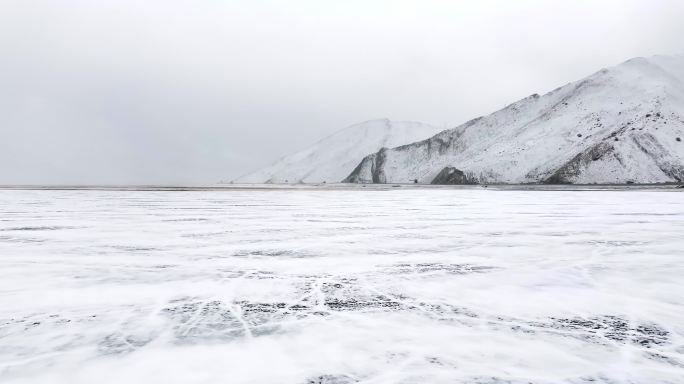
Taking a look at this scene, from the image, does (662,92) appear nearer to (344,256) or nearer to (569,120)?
(569,120)

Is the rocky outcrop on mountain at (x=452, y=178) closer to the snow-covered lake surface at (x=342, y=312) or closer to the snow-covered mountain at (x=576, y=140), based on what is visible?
the snow-covered mountain at (x=576, y=140)

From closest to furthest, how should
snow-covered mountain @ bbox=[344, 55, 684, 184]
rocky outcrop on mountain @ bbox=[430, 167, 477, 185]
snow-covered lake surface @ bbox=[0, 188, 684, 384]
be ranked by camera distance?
snow-covered lake surface @ bbox=[0, 188, 684, 384], snow-covered mountain @ bbox=[344, 55, 684, 184], rocky outcrop on mountain @ bbox=[430, 167, 477, 185]

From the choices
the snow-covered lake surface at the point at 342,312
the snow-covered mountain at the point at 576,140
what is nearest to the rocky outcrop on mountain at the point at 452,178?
the snow-covered mountain at the point at 576,140

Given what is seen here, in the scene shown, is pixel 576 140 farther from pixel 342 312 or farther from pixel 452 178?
pixel 342 312

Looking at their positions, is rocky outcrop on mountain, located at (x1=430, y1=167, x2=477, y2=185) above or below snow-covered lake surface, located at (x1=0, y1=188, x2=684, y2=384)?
above

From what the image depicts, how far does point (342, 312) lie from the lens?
176 inches

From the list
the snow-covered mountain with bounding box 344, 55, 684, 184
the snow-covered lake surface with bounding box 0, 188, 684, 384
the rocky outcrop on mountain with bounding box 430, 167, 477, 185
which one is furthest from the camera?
the rocky outcrop on mountain with bounding box 430, 167, 477, 185

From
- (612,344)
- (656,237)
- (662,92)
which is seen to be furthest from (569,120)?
(612,344)

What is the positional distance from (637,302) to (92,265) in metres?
6.81

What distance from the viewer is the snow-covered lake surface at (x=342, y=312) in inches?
123

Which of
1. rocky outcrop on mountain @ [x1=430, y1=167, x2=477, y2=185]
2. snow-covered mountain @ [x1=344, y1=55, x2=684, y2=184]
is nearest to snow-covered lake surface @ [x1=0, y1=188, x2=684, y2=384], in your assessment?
snow-covered mountain @ [x1=344, y1=55, x2=684, y2=184]

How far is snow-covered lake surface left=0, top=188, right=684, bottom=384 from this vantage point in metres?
3.13

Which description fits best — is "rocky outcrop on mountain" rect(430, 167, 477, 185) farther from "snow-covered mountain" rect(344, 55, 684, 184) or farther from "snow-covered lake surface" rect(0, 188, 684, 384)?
"snow-covered lake surface" rect(0, 188, 684, 384)

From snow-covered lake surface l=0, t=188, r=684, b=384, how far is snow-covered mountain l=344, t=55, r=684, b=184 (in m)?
105
